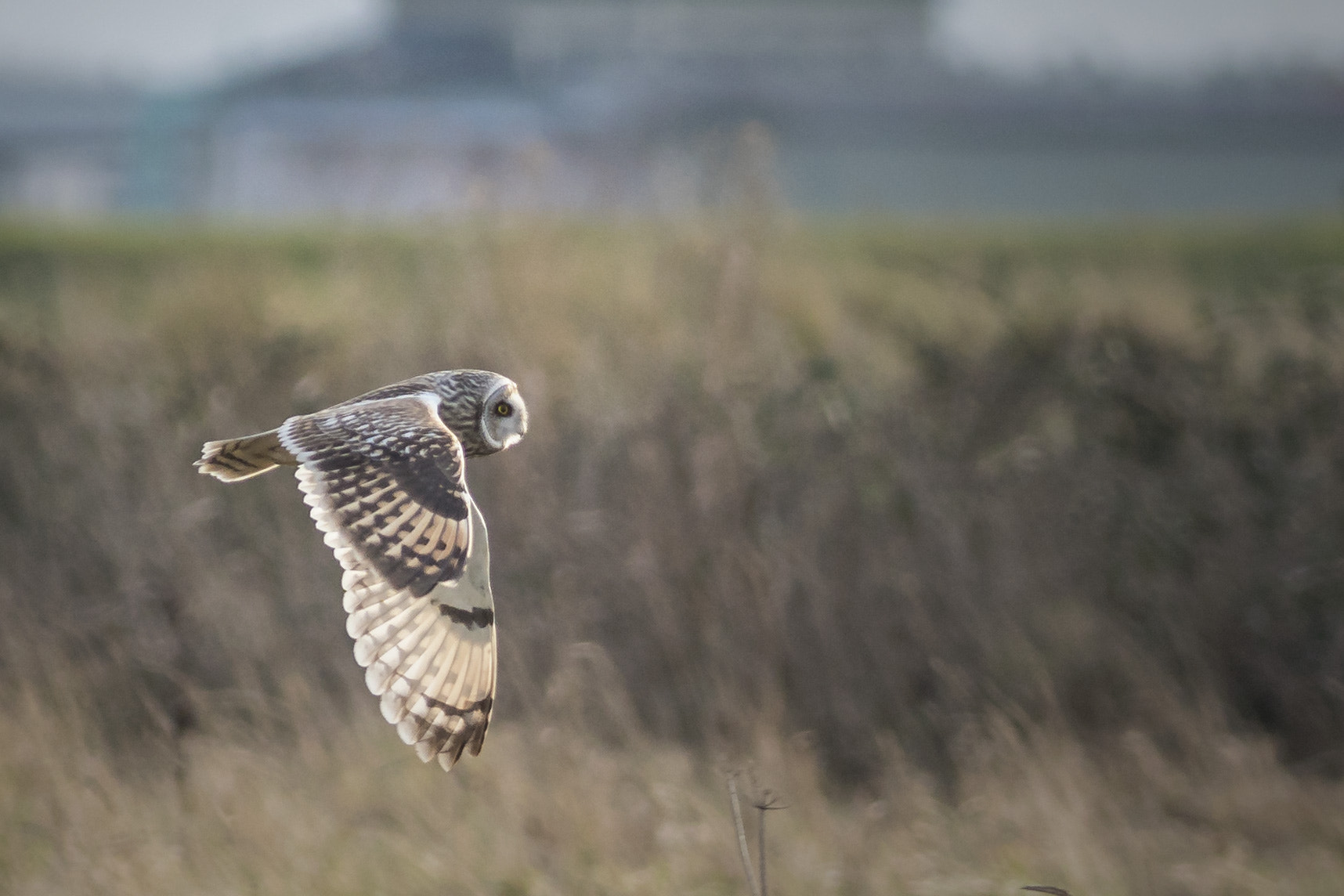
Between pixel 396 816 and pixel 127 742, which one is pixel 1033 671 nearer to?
pixel 396 816

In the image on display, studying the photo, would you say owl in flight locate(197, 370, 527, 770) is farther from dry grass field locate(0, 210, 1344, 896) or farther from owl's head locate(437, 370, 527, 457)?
dry grass field locate(0, 210, 1344, 896)

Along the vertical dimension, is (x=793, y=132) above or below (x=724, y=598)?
above

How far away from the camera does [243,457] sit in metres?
3.01

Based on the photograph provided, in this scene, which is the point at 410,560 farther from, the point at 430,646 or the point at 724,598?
the point at 724,598

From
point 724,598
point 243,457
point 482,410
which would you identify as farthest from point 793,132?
point 243,457

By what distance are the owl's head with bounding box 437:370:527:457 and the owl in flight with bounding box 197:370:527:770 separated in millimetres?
257

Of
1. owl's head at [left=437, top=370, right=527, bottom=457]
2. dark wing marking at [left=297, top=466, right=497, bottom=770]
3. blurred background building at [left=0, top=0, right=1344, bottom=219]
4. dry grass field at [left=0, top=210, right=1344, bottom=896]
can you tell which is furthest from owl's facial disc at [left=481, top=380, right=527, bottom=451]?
blurred background building at [left=0, top=0, right=1344, bottom=219]

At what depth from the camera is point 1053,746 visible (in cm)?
580

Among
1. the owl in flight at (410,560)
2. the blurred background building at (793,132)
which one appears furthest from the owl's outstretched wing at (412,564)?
the blurred background building at (793,132)

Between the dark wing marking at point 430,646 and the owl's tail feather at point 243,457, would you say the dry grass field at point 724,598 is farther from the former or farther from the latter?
the dark wing marking at point 430,646

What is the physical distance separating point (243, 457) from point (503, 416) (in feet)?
1.85

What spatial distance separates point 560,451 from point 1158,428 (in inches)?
110

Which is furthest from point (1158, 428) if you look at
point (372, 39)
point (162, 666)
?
point (372, 39)

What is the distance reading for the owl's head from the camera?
119 inches
